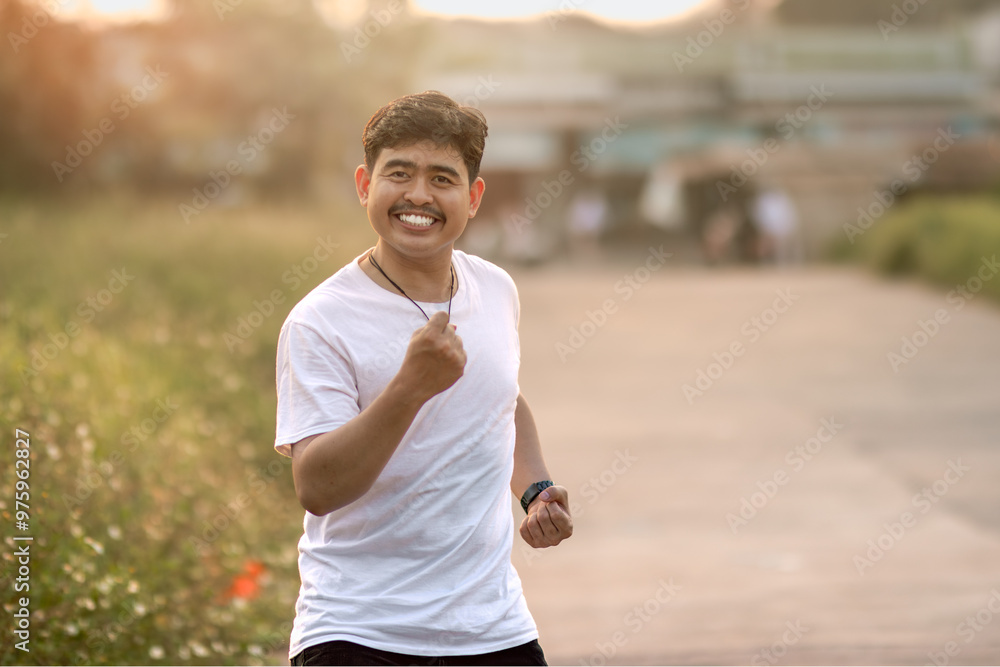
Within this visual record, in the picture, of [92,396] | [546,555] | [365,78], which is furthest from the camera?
[365,78]

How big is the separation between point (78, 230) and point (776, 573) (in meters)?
7.34

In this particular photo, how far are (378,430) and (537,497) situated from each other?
1.99ft

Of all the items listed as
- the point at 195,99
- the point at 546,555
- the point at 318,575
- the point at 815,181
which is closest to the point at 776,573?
the point at 546,555

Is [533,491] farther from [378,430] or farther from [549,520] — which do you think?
[378,430]

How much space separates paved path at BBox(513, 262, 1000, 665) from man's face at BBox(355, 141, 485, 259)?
3.20 meters

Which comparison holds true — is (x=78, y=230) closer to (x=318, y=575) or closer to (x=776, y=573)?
(x=776, y=573)

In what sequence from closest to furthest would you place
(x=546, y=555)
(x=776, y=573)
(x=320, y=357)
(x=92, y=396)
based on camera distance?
(x=320, y=357)
(x=92, y=396)
(x=776, y=573)
(x=546, y=555)

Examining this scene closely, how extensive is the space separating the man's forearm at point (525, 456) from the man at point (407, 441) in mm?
222

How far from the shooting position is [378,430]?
82.0 inches

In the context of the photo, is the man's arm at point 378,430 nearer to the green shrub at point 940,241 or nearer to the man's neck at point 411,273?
the man's neck at point 411,273

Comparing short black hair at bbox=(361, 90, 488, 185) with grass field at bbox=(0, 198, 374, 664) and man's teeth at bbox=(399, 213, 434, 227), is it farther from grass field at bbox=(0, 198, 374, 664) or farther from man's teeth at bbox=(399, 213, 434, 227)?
grass field at bbox=(0, 198, 374, 664)

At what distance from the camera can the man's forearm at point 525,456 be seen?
2645 millimetres

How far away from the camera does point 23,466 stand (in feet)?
12.6

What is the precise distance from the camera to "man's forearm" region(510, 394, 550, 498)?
2.64 metres
